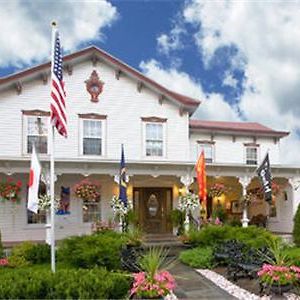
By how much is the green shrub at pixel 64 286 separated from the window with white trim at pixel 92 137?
42.0 ft

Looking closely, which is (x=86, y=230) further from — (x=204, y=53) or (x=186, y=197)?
(x=204, y=53)

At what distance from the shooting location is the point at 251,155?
24.5 m

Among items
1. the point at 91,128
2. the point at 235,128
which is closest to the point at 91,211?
the point at 91,128

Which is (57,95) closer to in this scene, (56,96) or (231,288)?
(56,96)

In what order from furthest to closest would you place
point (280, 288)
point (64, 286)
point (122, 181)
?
point (122, 181) < point (280, 288) < point (64, 286)

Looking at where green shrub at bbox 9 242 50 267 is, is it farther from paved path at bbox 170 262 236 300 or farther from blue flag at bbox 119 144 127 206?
blue flag at bbox 119 144 127 206

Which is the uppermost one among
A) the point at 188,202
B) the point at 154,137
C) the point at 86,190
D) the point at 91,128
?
the point at 91,128

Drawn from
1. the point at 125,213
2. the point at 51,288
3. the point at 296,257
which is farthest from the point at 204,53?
the point at 51,288

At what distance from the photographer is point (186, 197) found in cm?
1956

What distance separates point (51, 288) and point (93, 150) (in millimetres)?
13376

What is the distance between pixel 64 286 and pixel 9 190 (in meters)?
11.6

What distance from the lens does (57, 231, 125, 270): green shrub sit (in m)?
12.1

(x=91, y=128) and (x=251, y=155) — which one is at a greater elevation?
(x=91, y=128)

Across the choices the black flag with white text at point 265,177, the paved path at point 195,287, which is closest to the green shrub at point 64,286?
the paved path at point 195,287
